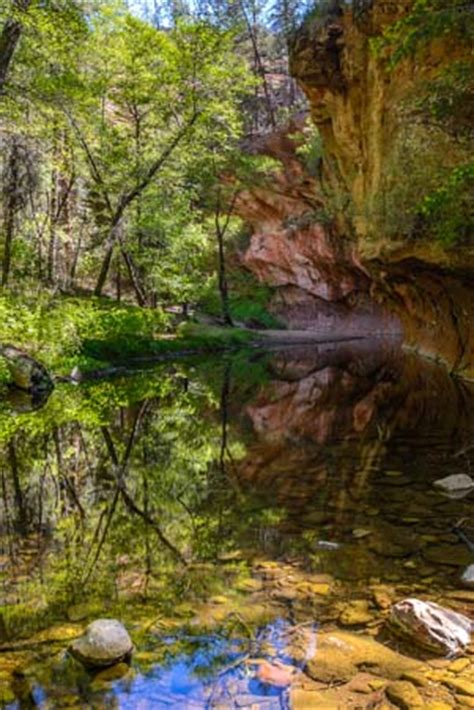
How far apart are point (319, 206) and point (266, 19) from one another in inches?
866

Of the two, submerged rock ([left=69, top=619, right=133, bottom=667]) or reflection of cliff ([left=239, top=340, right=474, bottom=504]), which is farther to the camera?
reflection of cliff ([left=239, top=340, right=474, bottom=504])

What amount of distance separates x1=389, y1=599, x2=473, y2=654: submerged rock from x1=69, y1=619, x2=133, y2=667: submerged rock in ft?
5.15

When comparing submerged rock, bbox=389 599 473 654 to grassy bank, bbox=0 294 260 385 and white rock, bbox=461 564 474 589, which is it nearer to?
white rock, bbox=461 564 474 589

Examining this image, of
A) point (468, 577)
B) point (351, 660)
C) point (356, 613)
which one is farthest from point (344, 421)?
point (351, 660)

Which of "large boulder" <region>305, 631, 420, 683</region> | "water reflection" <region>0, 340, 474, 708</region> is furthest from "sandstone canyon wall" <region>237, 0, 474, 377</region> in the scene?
"large boulder" <region>305, 631, 420, 683</region>

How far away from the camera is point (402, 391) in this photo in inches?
593

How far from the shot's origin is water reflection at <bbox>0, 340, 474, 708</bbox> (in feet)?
12.0

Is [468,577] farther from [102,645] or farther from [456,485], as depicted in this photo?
[102,645]

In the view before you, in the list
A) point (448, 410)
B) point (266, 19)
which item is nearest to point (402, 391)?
point (448, 410)

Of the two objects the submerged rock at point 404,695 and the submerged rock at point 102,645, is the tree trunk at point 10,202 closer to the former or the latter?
the submerged rock at point 102,645

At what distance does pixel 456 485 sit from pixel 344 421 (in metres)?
4.65

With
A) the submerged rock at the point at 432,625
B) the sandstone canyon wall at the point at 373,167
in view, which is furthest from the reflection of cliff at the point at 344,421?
the submerged rock at the point at 432,625

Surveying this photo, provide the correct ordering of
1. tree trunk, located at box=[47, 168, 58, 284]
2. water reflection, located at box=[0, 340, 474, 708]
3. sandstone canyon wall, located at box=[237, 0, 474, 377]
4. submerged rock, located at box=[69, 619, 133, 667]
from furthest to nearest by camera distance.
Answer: tree trunk, located at box=[47, 168, 58, 284]
sandstone canyon wall, located at box=[237, 0, 474, 377]
water reflection, located at box=[0, 340, 474, 708]
submerged rock, located at box=[69, 619, 133, 667]

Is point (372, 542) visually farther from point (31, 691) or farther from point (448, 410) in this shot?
point (448, 410)
